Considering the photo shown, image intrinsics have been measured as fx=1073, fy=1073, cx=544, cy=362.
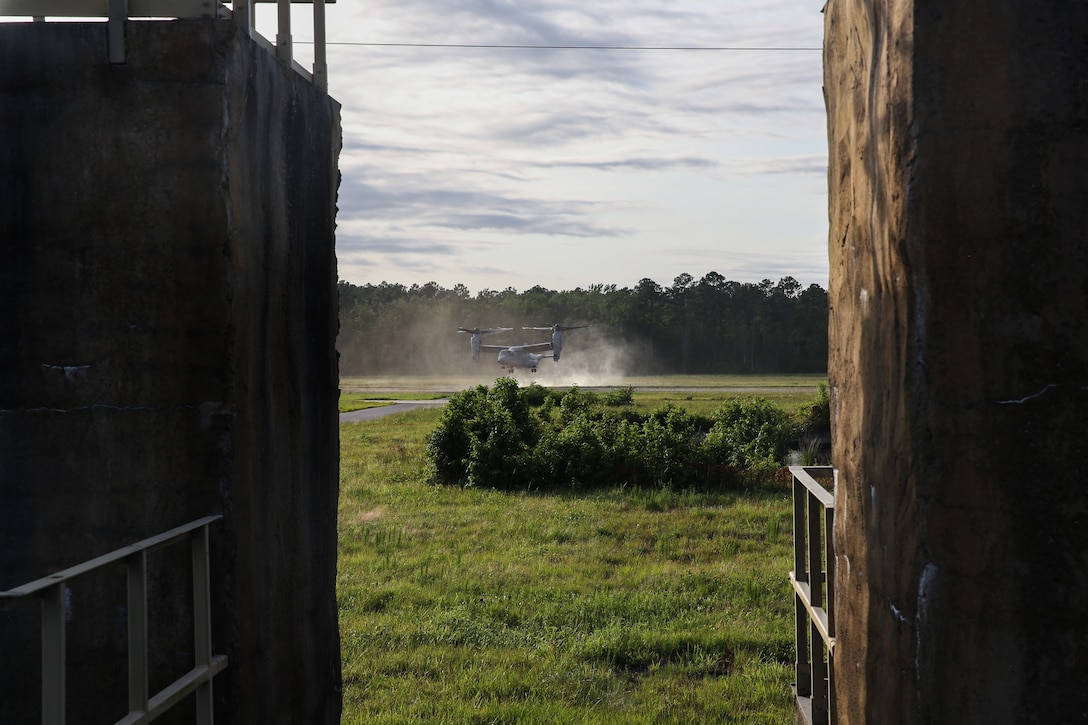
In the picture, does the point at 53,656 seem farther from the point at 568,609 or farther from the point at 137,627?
the point at 568,609

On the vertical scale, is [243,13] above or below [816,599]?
above

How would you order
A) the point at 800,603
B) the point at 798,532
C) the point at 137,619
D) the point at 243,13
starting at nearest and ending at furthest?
the point at 137,619 < the point at 243,13 < the point at 798,532 < the point at 800,603

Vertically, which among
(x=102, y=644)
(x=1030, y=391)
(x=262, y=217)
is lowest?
(x=102, y=644)

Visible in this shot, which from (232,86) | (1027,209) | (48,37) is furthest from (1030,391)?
(48,37)

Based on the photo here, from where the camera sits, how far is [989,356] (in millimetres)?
2564

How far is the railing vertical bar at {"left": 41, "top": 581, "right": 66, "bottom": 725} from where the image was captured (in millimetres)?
2502

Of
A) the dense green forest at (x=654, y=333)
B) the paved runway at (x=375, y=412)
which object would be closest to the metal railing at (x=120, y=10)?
the paved runway at (x=375, y=412)

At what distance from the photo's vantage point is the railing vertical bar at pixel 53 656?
2.50 metres

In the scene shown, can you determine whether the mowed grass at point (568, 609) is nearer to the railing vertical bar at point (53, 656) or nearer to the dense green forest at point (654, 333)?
the railing vertical bar at point (53, 656)

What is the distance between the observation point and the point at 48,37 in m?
3.58

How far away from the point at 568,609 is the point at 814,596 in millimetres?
3744

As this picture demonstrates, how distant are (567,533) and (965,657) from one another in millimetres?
8860

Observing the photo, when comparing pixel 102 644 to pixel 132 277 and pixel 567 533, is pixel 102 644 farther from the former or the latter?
pixel 567 533

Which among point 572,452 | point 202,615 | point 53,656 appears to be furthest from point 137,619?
point 572,452
